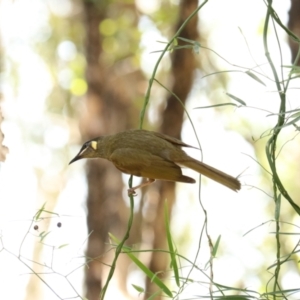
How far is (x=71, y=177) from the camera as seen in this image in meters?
9.36

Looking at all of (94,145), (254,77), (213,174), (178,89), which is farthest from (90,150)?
(178,89)

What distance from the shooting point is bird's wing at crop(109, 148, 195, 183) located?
7.49 ft

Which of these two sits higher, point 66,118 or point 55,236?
point 66,118

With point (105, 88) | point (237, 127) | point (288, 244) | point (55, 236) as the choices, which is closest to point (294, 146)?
point (237, 127)

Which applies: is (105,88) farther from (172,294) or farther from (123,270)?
(172,294)

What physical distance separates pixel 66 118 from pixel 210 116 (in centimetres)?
203

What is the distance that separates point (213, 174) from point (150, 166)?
270 mm

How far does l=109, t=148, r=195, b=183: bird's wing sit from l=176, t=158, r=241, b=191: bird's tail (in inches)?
1.8

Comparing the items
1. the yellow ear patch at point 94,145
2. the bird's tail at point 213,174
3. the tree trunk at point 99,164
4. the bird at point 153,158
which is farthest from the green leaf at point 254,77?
the tree trunk at point 99,164

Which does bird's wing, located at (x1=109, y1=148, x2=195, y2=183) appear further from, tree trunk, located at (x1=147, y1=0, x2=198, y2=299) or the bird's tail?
tree trunk, located at (x1=147, y1=0, x2=198, y2=299)

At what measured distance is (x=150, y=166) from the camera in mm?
2318

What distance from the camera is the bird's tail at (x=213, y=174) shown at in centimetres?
198

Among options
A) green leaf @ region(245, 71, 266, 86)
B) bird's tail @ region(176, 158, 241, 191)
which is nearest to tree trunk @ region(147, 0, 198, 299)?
bird's tail @ region(176, 158, 241, 191)

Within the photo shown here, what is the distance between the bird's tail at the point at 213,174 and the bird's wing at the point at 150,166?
4 centimetres
